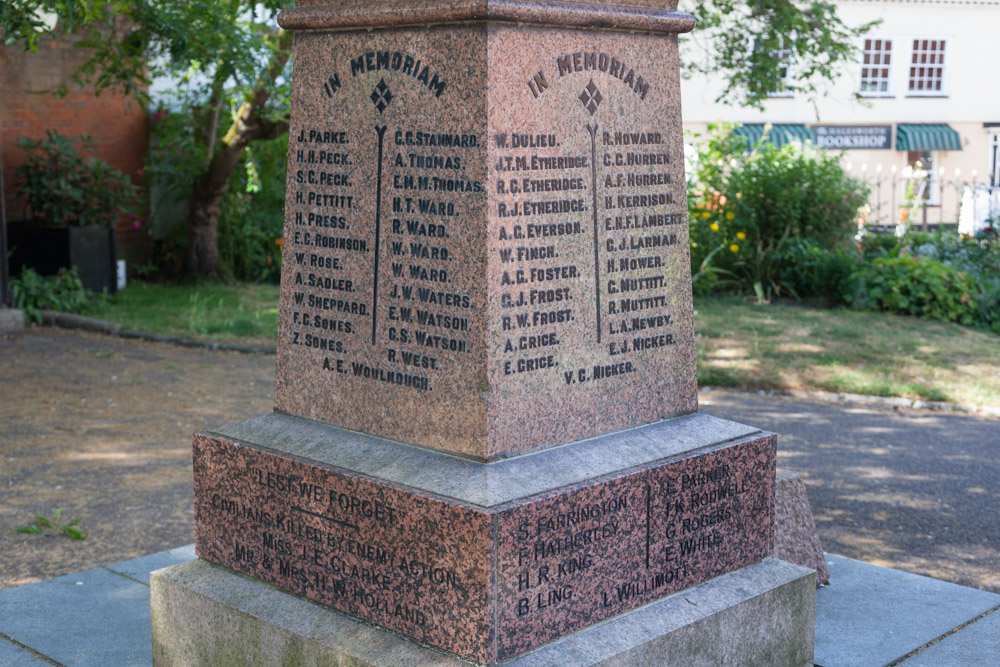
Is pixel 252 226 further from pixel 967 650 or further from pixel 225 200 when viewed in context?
pixel 967 650

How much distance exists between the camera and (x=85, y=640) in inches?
138

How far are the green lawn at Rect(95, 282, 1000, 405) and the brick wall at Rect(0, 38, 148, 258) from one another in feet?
5.66

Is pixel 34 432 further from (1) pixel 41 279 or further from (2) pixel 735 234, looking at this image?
(2) pixel 735 234

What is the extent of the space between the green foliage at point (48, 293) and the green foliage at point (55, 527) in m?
5.94

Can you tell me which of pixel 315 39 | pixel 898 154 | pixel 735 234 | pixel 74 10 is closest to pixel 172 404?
pixel 74 10

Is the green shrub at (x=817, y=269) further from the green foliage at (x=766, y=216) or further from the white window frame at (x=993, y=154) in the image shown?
the white window frame at (x=993, y=154)

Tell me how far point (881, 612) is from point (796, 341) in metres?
5.97

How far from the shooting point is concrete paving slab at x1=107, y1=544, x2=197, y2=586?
4.14 meters

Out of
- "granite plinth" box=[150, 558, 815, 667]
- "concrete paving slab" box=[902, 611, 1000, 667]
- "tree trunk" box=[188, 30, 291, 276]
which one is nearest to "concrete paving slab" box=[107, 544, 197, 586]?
"granite plinth" box=[150, 558, 815, 667]

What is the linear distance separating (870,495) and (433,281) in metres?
3.80

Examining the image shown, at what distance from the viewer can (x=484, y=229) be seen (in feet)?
8.81

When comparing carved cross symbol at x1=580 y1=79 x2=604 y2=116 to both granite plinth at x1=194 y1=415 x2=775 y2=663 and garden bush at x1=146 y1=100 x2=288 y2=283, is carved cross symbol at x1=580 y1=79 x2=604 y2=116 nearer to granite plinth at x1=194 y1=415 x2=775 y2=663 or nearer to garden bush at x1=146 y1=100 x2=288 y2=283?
granite plinth at x1=194 y1=415 x2=775 y2=663

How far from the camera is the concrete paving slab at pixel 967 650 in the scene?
3314 millimetres

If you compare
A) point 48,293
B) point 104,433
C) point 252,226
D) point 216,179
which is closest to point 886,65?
point 252,226
